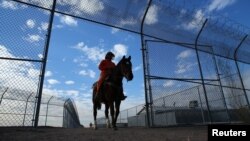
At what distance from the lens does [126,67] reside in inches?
251

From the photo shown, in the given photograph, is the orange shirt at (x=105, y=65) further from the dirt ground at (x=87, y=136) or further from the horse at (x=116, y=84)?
the dirt ground at (x=87, y=136)

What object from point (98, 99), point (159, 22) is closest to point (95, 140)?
point (98, 99)

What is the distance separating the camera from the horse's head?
20.5 feet

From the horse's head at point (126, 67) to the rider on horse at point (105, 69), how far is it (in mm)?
519

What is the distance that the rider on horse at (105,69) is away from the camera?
22.9 feet

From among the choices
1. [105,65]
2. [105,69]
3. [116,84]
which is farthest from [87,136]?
[105,65]

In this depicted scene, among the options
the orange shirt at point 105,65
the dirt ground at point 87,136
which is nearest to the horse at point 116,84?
the orange shirt at point 105,65

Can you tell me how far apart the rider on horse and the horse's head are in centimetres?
52

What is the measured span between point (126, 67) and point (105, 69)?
1.12m

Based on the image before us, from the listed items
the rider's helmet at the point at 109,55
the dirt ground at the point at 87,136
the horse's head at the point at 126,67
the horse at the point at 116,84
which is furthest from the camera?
the rider's helmet at the point at 109,55

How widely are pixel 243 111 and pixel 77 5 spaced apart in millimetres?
5930

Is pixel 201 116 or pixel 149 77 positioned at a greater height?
pixel 149 77

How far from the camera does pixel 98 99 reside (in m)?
7.34

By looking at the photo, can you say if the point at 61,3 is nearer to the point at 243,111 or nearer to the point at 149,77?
the point at 149,77
